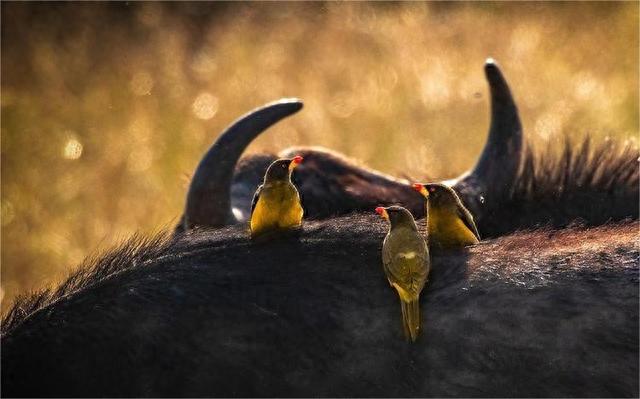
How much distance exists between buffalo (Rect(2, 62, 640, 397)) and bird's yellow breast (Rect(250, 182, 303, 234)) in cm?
5

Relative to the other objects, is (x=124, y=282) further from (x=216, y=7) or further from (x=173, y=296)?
(x=216, y=7)

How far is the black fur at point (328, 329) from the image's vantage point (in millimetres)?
3059

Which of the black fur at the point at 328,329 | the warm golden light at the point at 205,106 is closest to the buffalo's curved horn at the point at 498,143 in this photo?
the black fur at the point at 328,329

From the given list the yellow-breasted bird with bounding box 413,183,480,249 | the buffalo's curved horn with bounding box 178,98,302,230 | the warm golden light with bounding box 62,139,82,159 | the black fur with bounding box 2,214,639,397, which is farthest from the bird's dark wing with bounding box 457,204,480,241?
the warm golden light with bounding box 62,139,82,159

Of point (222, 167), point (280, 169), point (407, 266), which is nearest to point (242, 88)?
point (222, 167)

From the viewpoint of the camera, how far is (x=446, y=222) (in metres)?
3.38

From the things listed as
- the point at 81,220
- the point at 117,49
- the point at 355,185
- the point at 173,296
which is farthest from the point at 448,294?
the point at 117,49

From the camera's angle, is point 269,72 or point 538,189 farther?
point 269,72

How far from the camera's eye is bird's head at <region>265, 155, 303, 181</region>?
3525 millimetres

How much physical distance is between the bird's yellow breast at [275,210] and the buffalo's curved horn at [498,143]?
1.76 metres

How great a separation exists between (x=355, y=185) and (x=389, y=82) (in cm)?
816

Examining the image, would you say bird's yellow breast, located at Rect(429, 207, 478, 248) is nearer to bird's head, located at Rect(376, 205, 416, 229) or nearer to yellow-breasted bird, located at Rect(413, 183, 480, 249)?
yellow-breasted bird, located at Rect(413, 183, 480, 249)

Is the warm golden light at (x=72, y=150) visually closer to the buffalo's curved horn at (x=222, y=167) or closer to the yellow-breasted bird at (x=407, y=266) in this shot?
the buffalo's curved horn at (x=222, y=167)

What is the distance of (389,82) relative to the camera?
12.9 meters
